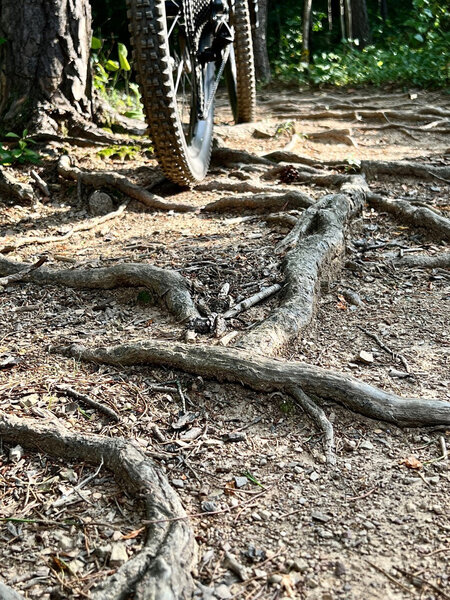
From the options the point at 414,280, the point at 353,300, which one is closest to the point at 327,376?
the point at 353,300

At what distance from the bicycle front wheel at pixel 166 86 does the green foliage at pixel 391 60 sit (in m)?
6.25

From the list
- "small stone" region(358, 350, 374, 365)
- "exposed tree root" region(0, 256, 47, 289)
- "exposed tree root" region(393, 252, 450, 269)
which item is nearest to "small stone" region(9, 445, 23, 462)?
"small stone" region(358, 350, 374, 365)

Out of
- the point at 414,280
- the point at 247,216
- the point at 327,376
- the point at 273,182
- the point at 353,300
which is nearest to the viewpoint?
the point at 327,376

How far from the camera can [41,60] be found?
5.16 metres

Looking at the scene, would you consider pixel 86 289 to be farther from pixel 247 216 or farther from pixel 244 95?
pixel 244 95

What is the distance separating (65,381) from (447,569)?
1.50m

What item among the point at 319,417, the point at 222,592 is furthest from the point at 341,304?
the point at 222,592

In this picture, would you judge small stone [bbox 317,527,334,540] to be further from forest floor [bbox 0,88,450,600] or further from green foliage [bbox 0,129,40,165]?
green foliage [bbox 0,129,40,165]

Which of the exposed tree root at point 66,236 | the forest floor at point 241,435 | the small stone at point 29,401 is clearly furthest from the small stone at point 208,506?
the exposed tree root at point 66,236

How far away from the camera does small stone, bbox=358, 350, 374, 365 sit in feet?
8.96

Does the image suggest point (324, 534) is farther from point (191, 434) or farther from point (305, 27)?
point (305, 27)

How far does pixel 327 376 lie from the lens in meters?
2.40

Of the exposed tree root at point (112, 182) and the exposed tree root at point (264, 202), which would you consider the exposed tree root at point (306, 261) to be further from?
the exposed tree root at point (112, 182)

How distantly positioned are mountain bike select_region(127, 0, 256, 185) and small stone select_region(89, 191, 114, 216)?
51cm
